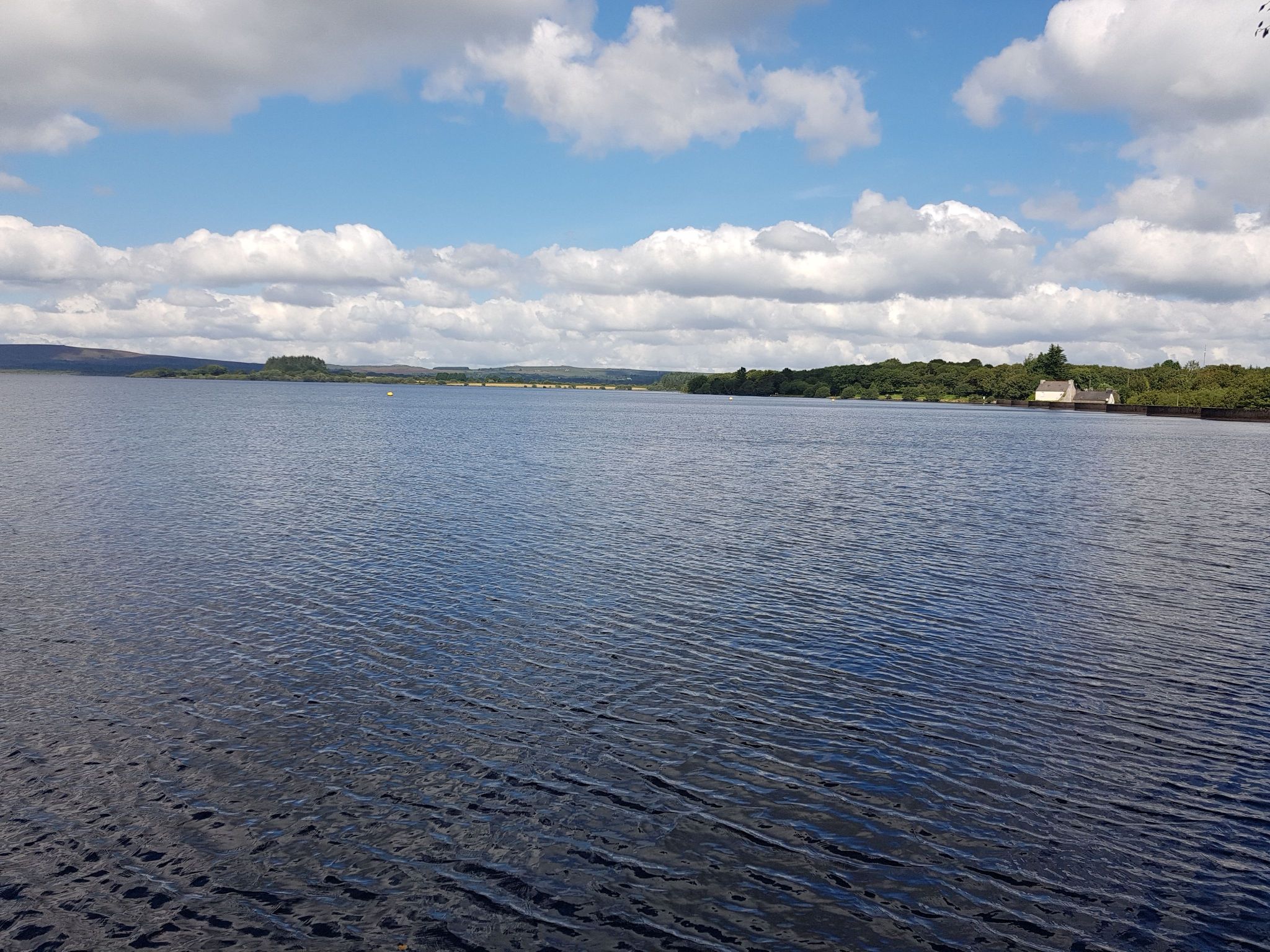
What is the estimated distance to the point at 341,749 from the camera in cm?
1780

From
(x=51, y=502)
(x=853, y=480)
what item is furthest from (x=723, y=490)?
(x=51, y=502)

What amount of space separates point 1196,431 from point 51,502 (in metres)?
188

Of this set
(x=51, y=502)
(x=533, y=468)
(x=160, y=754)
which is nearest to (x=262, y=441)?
(x=533, y=468)

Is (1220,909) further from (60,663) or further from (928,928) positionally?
(60,663)

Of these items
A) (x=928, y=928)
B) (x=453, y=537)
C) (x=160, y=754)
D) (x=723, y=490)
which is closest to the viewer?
(x=928, y=928)

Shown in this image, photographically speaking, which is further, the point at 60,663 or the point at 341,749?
the point at 60,663

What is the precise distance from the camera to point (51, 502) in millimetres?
46500

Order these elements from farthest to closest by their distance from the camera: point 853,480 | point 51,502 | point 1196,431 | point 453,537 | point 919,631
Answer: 1. point 1196,431
2. point 853,480
3. point 51,502
4. point 453,537
5. point 919,631

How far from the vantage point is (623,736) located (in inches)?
737

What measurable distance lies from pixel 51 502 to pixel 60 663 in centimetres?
3051

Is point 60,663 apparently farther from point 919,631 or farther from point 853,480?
point 853,480

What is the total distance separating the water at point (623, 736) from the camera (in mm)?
12867

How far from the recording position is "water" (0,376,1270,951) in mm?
12867

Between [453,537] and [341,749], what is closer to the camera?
[341,749]
